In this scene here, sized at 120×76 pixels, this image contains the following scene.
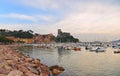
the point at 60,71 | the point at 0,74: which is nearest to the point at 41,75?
the point at 0,74

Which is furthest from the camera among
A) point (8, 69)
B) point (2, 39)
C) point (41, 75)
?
point (2, 39)

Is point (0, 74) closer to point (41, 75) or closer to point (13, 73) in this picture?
point (13, 73)

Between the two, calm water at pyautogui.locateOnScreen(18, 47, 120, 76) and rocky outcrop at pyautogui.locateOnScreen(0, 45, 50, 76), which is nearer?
rocky outcrop at pyautogui.locateOnScreen(0, 45, 50, 76)

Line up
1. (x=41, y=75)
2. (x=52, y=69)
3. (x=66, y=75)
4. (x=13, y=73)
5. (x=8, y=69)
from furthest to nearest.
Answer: (x=52, y=69) < (x=66, y=75) < (x=41, y=75) < (x=8, y=69) < (x=13, y=73)

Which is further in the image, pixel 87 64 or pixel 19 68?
pixel 87 64

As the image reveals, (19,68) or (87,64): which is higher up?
(19,68)

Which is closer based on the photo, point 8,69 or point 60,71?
point 8,69

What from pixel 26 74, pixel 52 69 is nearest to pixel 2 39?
pixel 52 69

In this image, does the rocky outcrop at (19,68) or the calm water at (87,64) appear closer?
the rocky outcrop at (19,68)

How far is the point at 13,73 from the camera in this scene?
892 inches

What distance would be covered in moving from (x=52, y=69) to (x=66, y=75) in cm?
335

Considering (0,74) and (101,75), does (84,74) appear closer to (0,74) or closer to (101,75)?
(101,75)

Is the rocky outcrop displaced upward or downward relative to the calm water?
upward

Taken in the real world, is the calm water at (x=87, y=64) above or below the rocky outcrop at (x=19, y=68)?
below
